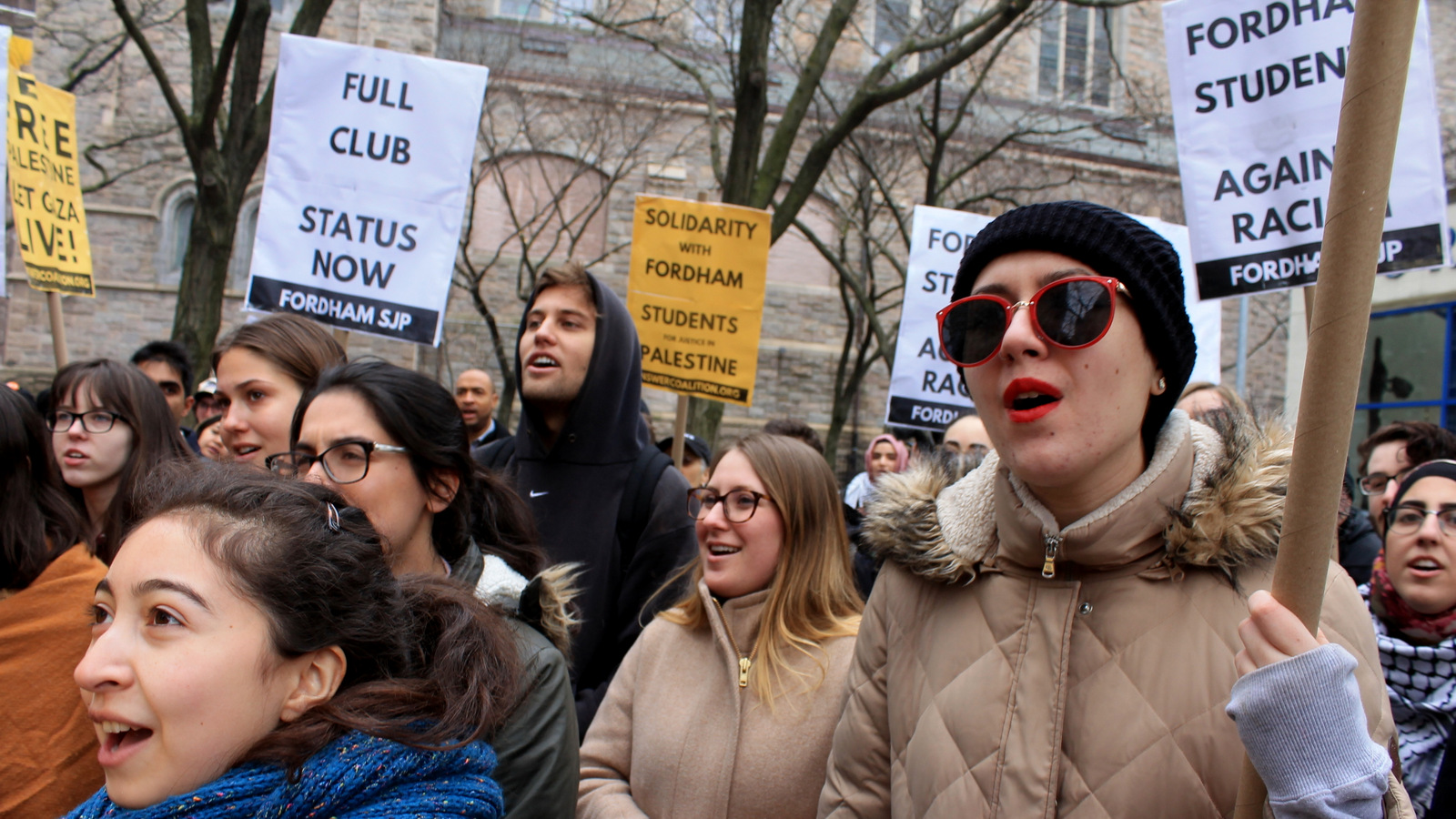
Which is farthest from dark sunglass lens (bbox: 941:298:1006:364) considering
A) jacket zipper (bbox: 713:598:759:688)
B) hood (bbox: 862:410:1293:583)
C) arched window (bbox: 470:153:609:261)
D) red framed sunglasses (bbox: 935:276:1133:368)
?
arched window (bbox: 470:153:609:261)

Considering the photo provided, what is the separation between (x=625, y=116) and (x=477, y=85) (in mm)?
13621

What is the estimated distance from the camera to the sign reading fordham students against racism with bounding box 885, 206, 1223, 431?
6492 mm

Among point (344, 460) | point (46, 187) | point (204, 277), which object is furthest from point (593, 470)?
point (204, 277)

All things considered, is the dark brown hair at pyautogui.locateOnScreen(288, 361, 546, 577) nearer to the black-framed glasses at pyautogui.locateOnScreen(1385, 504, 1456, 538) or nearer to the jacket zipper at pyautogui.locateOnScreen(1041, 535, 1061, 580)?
the jacket zipper at pyautogui.locateOnScreen(1041, 535, 1061, 580)

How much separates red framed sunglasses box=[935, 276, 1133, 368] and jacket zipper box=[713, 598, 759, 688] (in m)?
1.26

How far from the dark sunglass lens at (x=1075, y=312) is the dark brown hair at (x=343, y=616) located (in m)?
1.06

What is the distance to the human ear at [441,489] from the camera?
2.35 metres

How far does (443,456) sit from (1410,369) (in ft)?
44.3

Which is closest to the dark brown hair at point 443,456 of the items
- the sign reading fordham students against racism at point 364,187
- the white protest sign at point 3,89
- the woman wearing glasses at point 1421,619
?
the sign reading fordham students against racism at point 364,187

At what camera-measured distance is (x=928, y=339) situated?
6.56m

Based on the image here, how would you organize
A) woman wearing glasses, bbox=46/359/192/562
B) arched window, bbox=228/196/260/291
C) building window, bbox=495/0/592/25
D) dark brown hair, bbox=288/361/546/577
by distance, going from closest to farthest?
dark brown hair, bbox=288/361/546/577
woman wearing glasses, bbox=46/359/192/562
arched window, bbox=228/196/260/291
building window, bbox=495/0/592/25

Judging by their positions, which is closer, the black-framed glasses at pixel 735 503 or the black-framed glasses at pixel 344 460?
the black-framed glasses at pixel 344 460

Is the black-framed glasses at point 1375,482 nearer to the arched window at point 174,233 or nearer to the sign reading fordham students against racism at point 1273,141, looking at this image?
the sign reading fordham students against racism at point 1273,141

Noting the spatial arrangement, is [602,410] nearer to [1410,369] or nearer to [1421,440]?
[1421,440]
